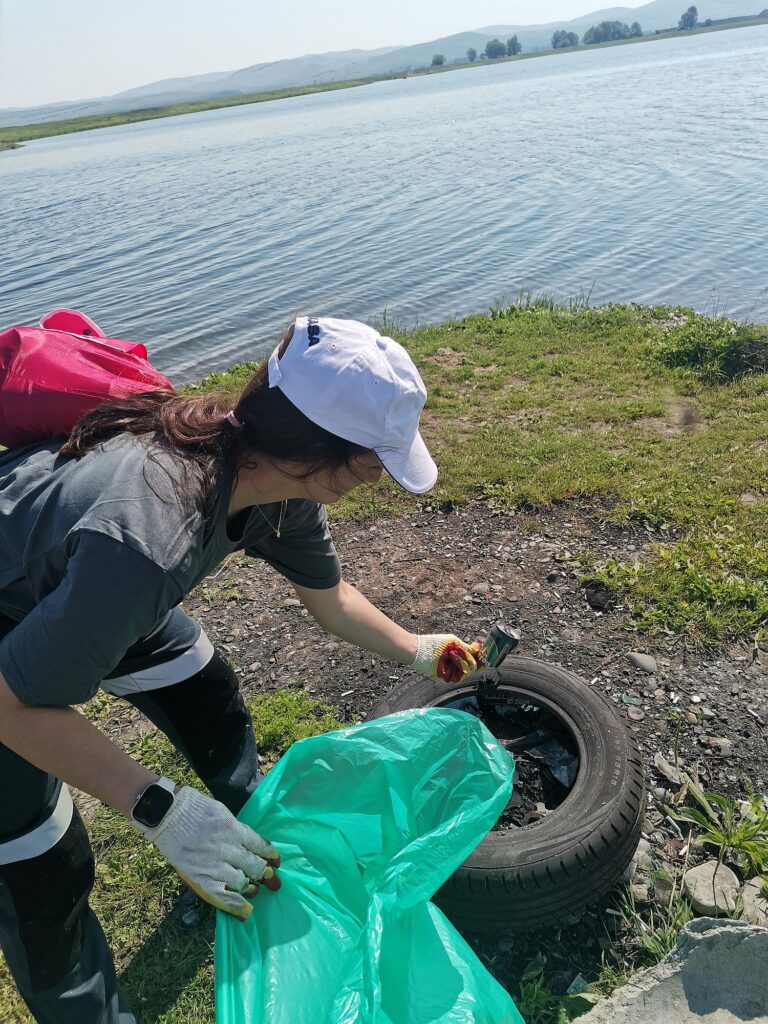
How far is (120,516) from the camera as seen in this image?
5.35ft

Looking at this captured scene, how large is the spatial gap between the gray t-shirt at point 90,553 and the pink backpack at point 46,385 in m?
0.06

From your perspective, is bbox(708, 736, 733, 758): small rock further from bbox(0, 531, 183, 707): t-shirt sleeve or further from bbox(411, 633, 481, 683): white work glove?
bbox(0, 531, 183, 707): t-shirt sleeve

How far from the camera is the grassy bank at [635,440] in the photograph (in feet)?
13.4

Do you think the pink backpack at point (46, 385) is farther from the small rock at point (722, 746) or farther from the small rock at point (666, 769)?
the small rock at point (722, 746)

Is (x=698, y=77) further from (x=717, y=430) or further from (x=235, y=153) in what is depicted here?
(x=717, y=430)

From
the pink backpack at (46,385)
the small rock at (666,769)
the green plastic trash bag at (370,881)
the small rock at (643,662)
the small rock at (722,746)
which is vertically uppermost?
the pink backpack at (46,385)

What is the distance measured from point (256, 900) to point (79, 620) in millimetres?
1074

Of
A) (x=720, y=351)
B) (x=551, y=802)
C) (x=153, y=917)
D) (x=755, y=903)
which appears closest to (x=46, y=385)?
(x=153, y=917)

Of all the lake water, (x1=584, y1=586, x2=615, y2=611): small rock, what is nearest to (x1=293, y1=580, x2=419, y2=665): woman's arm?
(x1=584, y1=586, x2=615, y2=611): small rock

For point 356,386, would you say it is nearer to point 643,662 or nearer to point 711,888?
point 711,888

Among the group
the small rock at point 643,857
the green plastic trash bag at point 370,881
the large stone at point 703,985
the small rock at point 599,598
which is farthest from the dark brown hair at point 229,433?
the small rock at point 599,598

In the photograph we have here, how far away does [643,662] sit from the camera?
3.60 m

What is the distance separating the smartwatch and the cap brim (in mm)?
977

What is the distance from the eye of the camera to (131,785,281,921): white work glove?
1.93 metres
